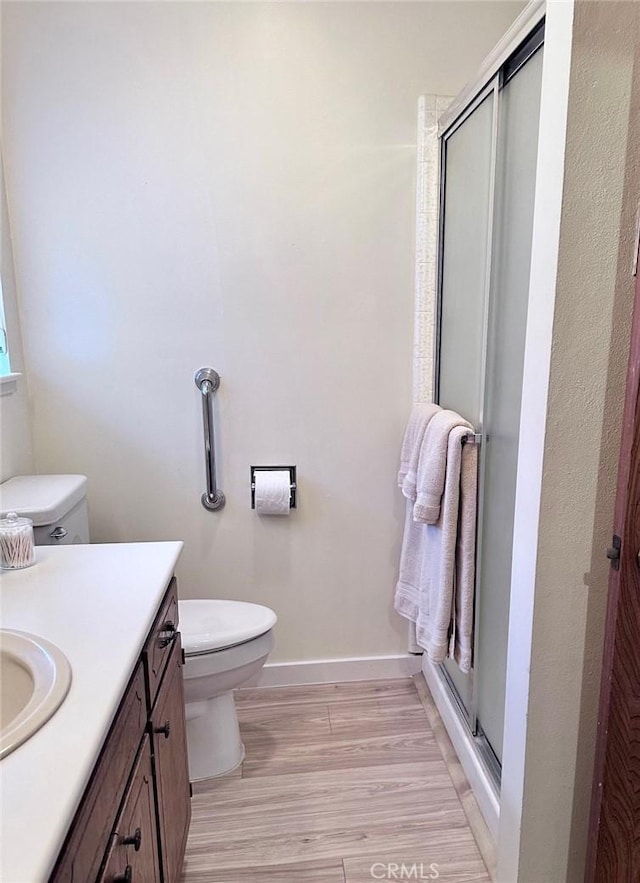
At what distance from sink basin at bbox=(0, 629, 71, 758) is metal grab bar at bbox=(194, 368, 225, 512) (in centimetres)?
111

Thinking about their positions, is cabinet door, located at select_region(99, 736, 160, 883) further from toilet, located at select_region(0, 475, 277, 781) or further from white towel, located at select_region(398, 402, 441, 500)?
white towel, located at select_region(398, 402, 441, 500)

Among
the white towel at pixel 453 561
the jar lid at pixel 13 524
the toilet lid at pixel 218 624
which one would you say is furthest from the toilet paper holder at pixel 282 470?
the jar lid at pixel 13 524

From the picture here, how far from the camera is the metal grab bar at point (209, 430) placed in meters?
2.01

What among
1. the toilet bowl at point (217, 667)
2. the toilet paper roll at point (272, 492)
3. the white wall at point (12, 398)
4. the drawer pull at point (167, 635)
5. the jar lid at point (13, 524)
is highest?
the white wall at point (12, 398)

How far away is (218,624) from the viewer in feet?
5.69

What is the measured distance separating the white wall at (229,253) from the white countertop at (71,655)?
729 millimetres

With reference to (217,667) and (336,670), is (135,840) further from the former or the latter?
(336,670)

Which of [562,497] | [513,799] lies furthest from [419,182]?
[513,799]

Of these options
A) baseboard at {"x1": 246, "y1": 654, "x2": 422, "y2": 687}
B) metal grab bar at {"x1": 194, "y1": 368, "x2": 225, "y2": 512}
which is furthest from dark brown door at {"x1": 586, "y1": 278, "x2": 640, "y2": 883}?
metal grab bar at {"x1": 194, "y1": 368, "x2": 225, "y2": 512}

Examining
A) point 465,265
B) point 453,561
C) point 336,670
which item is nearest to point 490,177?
point 465,265

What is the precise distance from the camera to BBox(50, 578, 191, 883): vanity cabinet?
730 mm

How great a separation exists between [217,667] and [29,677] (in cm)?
79

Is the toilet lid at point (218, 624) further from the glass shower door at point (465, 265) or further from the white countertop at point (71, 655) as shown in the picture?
the glass shower door at point (465, 265)

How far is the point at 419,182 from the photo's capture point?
195 cm
